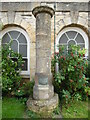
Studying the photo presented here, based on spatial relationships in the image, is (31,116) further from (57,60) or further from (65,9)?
(65,9)

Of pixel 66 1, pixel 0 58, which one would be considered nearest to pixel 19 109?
pixel 0 58

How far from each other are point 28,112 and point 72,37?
312 centimetres

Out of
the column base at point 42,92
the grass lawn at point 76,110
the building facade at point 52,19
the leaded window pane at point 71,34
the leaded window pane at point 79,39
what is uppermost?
the building facade at point 52,19

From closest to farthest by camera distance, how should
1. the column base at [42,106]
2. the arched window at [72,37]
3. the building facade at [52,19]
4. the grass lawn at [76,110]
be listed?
1. the column base at [42,106]
2. the grass lawn at [76,110]
3. the building facade at [52,19]
4. the arched window at [72,37]

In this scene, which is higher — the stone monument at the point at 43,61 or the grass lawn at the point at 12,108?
the stone monument at the point at 43,61

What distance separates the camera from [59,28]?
3.74 m

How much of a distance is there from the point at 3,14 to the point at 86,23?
128 inches

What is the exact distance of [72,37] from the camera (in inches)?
157

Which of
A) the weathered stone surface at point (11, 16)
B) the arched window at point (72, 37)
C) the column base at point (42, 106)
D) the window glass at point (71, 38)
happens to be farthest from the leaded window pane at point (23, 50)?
the column base at point (42, 106)

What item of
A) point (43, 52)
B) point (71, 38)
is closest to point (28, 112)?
point (43, 52)

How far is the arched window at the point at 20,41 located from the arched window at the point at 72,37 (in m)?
1.33

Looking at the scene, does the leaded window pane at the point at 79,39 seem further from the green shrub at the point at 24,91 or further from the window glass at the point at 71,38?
the green shrub at the point at 24,91

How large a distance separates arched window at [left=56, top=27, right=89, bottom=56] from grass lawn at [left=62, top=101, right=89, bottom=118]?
199cm

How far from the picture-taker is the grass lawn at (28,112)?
7.59ft
